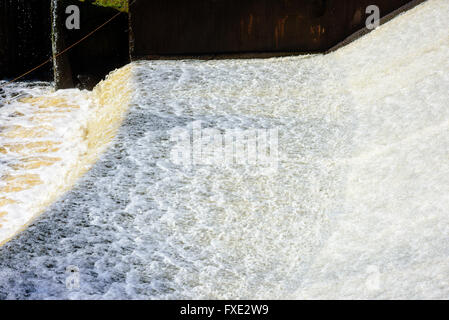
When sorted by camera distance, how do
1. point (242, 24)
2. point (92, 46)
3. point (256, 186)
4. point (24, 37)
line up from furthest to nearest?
1. point (24, 37)
2. point (92, 46)
3. point (242, 24)
4. point (256, 186)

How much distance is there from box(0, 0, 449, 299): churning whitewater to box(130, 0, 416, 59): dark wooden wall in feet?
0.75

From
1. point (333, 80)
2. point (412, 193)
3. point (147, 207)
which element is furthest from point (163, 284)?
point (333, 80)

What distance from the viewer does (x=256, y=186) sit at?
357 centimetres

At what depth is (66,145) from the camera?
16.3 feet

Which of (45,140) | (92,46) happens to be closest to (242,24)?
(92,46)

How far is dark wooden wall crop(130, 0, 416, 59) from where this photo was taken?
17.5ft

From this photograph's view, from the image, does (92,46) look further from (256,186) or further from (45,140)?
(256,186)

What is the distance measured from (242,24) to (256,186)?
2503 millimetres

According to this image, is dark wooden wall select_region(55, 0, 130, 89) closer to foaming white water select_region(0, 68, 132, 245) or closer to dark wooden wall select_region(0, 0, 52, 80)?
foaming white water select_region(0, 68, 132, 245)

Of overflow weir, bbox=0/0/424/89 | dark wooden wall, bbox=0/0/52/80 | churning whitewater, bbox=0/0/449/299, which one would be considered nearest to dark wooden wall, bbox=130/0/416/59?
overflow weir, bbox=0/0/424/89

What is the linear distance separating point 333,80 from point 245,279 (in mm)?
2648

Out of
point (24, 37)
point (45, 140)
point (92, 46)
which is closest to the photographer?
point (45, 140)

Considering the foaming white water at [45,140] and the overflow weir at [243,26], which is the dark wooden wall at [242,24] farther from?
the foaming white water at [45,140]
